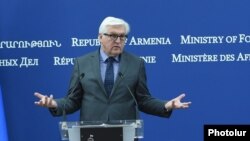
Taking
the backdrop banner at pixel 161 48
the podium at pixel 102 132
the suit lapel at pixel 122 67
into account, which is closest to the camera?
the podium at pixel 102 132

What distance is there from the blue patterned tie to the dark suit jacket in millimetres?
44

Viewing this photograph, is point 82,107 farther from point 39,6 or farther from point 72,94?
point 39,6

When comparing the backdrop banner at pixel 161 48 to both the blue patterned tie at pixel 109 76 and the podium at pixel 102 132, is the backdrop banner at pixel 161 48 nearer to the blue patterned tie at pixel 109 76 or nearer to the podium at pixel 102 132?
the blue patterned tie at pixel 109 76

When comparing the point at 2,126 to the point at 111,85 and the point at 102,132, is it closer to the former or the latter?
the point at 111,85

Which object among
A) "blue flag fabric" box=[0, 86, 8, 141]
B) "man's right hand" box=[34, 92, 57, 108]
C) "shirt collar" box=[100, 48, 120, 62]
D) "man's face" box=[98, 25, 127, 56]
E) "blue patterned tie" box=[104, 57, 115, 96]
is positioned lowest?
"blue flag fabric" box=[0, 86, 8, 141]

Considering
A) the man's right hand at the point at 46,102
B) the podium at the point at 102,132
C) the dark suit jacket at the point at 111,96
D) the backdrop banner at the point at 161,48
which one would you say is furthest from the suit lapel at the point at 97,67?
the backdrop banner at the point at 161,48

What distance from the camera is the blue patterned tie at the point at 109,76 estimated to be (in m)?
4.01

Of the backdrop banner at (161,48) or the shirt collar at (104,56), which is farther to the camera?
the backdrop banner at (161,48)

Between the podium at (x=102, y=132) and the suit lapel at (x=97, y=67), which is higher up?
the suit lapel at (x=97, y=67)

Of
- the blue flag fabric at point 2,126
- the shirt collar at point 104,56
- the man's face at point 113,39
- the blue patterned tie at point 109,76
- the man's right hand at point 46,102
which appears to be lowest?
the blue flag fabric at point 2,126

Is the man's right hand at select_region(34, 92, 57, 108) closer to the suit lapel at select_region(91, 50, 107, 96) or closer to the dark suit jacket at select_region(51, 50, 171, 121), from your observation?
the dark suit jacket at select_region(51, 50, 171, 121)

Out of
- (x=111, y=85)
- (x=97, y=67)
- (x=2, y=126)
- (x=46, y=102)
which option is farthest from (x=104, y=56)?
(x=2, y=126)

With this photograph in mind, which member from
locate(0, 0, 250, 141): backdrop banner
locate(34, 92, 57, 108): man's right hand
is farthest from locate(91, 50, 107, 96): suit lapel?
locate(0, 0, 250, 141): backdrop banner

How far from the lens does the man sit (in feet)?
13.1
